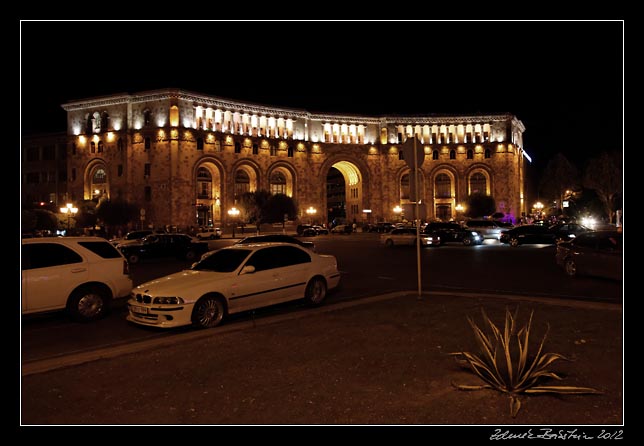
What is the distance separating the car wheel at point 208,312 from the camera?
8.73 meters

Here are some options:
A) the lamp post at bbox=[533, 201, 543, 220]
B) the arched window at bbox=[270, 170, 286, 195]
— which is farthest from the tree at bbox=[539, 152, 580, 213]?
the arched window at bbox=[270, 170, 286, 195]

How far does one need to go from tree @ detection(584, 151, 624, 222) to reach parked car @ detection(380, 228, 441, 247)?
27.9 meters

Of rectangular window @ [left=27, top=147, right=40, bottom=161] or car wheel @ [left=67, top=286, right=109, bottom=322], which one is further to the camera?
rectangular window @ [left=27, top=147, right=40, bottom=161]

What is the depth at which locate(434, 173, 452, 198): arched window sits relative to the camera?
82.6 meters

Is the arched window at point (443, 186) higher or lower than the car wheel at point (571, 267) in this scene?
higher

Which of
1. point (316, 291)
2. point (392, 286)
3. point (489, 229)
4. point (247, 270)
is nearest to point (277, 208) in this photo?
point (489, 229)

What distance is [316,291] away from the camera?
35.7 feet

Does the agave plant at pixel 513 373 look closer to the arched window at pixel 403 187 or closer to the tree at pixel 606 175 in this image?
the tree at pixel 606 175

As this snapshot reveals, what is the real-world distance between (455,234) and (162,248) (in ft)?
61.1

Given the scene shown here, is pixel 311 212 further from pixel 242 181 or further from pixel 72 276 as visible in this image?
pixel 72 276

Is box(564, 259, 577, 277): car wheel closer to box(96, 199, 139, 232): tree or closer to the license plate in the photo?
the license plate

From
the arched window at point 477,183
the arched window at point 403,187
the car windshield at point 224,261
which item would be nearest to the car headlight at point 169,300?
the car windshield at point 224,261

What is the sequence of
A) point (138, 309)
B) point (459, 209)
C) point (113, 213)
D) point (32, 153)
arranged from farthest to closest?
1. point (459, 209)
2. point (32, 153)
3. point (113, 213)
4. point (138, 309)

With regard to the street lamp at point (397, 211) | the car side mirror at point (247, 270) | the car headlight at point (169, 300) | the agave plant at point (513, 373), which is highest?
the street lamp at point (397, 211)
